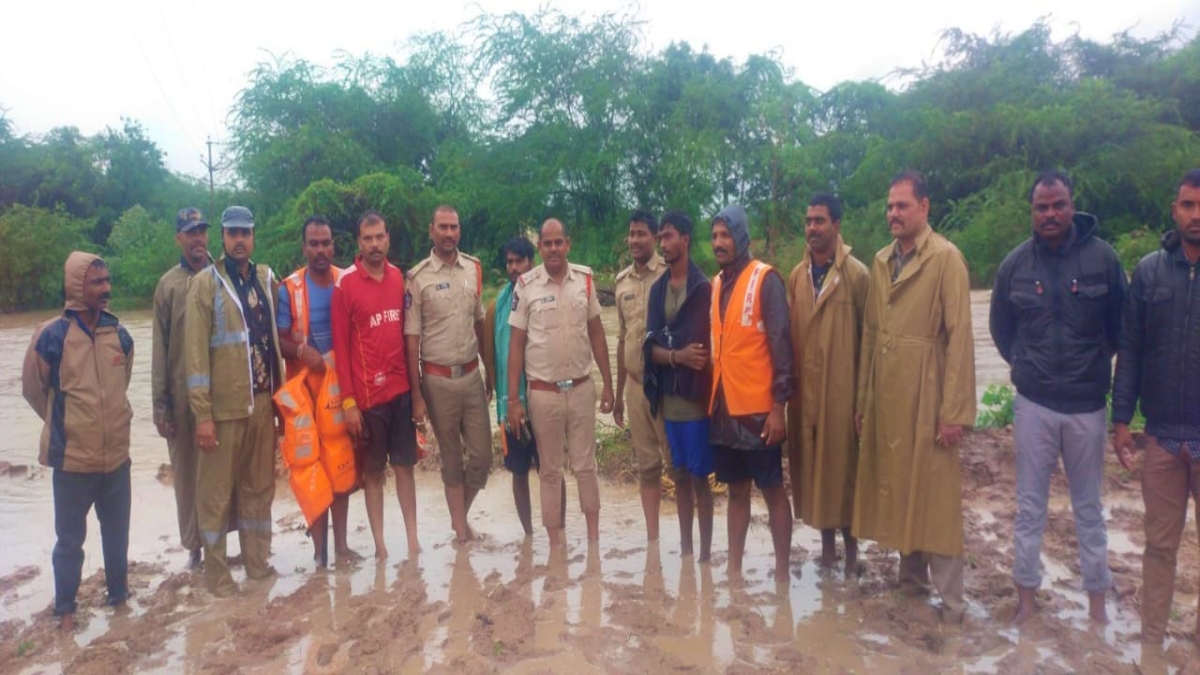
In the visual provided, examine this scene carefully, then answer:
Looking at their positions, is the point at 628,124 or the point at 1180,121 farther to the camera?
the point at 628,124

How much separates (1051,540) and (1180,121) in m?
21.5

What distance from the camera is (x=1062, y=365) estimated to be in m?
3.92

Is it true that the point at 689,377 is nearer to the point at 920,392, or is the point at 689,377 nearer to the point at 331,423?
the point at 920,392

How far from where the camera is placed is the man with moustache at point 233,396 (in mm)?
4738

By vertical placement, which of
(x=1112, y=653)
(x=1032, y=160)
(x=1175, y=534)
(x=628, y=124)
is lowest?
(x=1112, y=653)

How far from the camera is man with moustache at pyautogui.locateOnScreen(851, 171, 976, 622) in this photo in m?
4.05

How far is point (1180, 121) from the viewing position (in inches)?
856

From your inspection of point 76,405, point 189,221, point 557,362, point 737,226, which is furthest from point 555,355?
point 76,405

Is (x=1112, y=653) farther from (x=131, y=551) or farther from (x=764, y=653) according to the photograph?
(x=131, y=551)

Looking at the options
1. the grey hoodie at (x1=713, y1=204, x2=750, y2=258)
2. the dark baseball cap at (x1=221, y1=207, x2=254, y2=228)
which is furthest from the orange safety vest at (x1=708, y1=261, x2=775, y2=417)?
the dark baseball cap at (x1=221, y1=207, x2=254, y2=228)

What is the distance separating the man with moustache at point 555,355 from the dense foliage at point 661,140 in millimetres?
15894

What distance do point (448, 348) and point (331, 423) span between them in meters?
0.80

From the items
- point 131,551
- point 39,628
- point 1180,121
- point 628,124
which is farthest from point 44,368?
point 1180,121

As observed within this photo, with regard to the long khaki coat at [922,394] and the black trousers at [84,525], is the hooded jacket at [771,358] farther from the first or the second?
the black trousers at [84,525]
